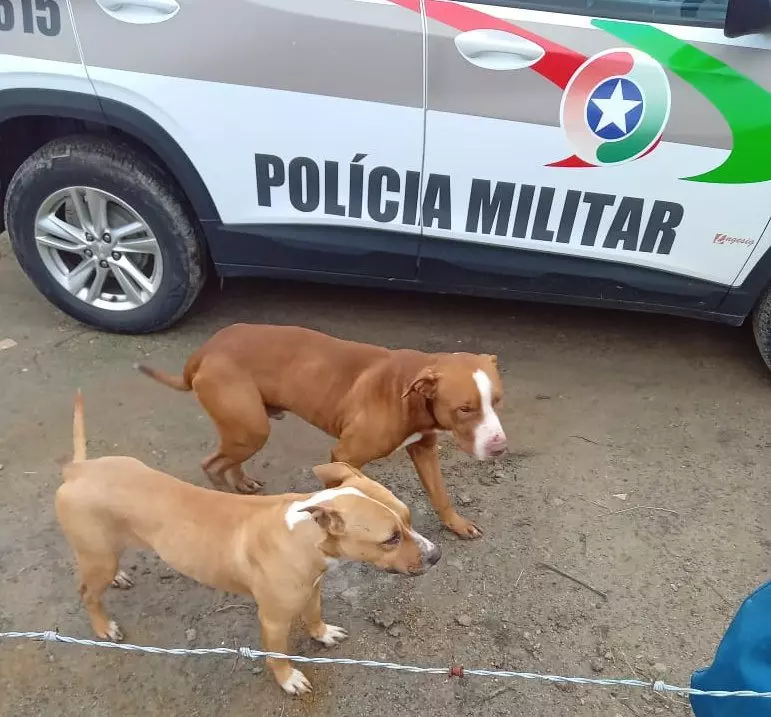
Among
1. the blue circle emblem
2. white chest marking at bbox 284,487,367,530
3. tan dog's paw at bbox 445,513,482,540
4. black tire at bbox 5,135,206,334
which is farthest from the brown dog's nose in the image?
black tire at bbox 5,135,206,334

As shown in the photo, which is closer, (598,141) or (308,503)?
(308,503)

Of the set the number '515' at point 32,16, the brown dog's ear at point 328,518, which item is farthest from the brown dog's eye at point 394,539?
the number '515' at point 32,16

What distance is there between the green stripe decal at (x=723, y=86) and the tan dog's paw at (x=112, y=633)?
3.15 metres

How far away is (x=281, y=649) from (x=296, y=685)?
0.20 m

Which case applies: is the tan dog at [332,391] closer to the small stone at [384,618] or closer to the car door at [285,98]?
the small stone at [384,618]

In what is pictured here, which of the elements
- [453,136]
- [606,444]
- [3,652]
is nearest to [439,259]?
[453,136]

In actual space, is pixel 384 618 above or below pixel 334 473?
below

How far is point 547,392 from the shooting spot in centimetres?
393

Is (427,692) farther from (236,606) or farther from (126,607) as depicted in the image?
(126,607)

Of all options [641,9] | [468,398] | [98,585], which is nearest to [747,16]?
[641,9]

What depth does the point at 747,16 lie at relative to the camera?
113 inches

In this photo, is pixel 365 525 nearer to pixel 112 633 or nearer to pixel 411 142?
pixel 112 633

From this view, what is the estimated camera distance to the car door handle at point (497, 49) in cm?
308

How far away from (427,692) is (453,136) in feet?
7.74
